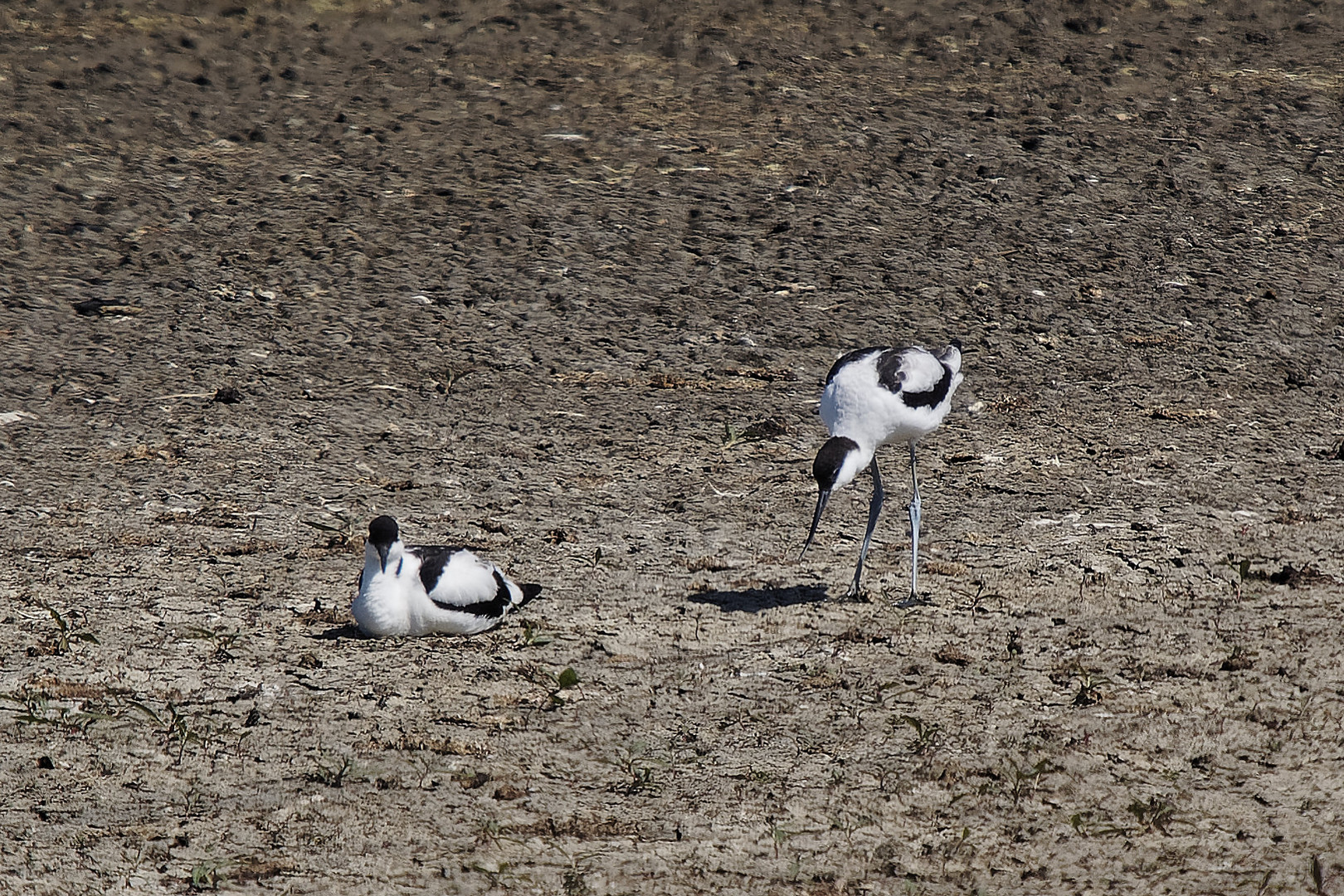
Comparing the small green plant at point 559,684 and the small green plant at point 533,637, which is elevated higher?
the small green plant at point 559,684

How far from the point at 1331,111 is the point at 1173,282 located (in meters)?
3.29

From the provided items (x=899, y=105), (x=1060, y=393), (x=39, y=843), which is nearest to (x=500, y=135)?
(x=899, y=105)

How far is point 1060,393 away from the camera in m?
8.48

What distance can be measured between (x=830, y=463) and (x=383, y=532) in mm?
1829

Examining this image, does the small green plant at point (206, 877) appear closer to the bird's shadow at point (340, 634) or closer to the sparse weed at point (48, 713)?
the sparse weed at point (48, 713)

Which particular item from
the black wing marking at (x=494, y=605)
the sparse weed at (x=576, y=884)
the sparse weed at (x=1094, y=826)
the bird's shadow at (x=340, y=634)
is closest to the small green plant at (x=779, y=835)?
the sparse weed at (x=576, y=884)

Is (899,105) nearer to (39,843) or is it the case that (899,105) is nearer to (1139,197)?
(1139,197)

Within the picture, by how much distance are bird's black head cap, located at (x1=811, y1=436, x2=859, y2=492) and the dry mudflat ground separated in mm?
543

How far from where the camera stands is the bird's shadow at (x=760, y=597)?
6203mm

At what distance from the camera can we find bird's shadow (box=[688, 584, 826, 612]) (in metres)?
6.20

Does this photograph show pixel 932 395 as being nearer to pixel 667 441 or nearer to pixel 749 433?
pixel 749 433

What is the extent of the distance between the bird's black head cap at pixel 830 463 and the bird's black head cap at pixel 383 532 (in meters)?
1.71

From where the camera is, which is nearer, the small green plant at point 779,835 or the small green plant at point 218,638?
the small green plant at point 779,835

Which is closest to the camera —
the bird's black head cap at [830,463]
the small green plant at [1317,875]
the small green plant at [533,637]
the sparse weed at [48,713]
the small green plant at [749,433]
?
the small green plant at [1317,875]
